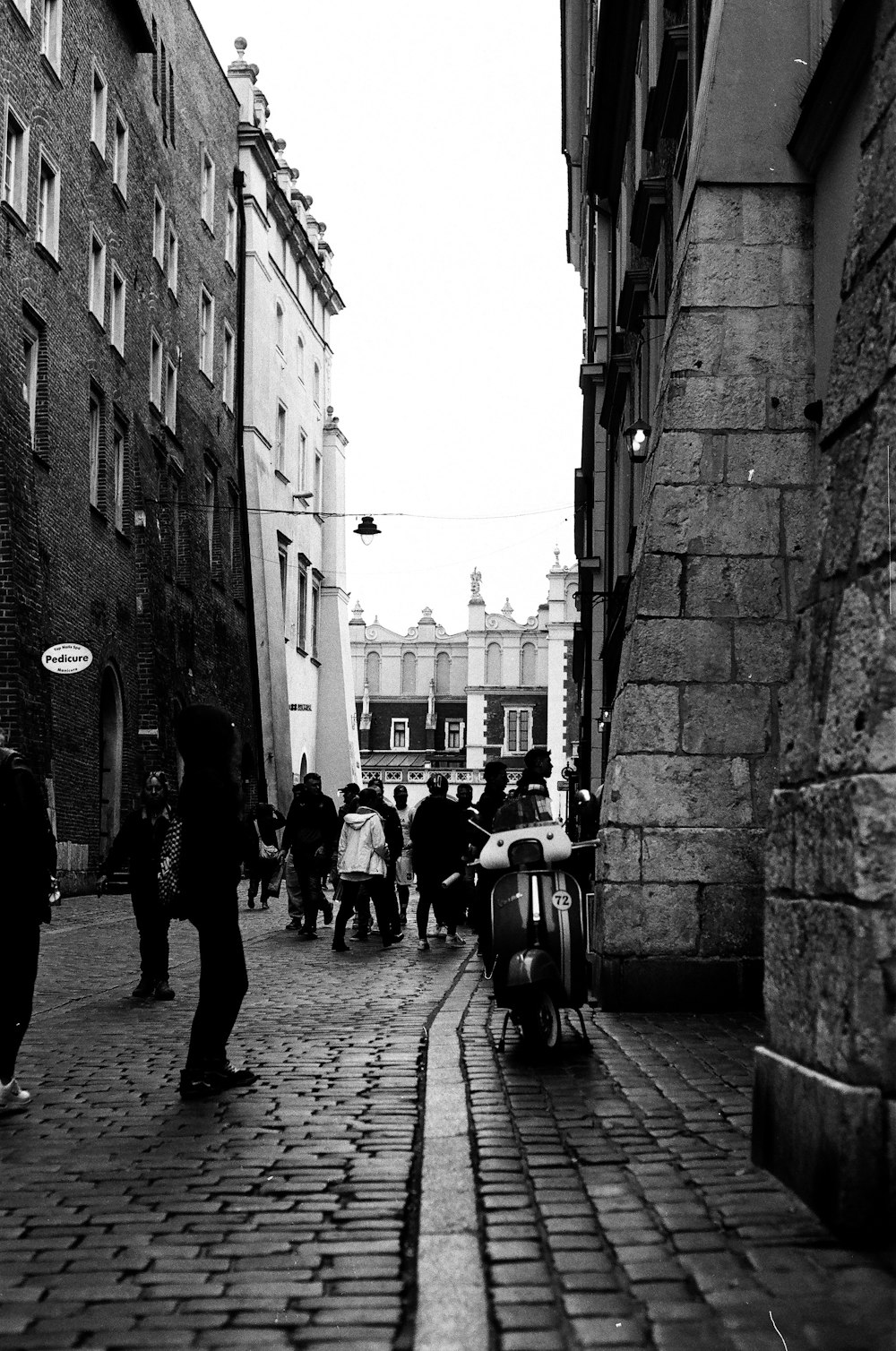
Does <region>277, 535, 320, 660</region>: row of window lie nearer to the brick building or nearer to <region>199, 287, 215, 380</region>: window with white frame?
the brick building

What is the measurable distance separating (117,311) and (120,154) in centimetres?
288

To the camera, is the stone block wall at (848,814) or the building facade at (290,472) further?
the building facade at (290,472)

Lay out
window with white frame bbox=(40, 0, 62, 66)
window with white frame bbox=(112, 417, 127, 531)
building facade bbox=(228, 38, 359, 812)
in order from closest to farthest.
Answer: window with white frame bbox=(40, 0, 62, 66)
window with white frame bbox=(112, 417, 127, 531)
building facade bbox=(228, 38, 359, 812)

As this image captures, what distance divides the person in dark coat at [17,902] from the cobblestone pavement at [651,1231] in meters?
1.92

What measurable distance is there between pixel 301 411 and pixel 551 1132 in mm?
44084

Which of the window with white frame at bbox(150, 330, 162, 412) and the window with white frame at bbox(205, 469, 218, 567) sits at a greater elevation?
the window with white frame at bbox(150, 330, 162, 412)

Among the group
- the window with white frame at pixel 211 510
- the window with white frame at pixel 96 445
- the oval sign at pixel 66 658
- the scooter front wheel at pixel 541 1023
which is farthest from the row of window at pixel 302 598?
the scooter front wheel at pixel 541 1023

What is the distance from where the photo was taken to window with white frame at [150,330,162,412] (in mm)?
32500

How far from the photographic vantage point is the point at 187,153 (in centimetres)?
3675

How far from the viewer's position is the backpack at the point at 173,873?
7.75 metres

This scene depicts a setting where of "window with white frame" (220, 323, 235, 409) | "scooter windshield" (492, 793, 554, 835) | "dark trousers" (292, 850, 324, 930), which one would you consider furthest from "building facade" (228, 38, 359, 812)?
"scooter windshield" (492, 793, 554, 835)

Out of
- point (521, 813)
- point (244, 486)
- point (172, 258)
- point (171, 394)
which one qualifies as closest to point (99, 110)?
point (172, 258)

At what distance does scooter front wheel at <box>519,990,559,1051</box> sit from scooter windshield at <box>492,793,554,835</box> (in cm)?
102

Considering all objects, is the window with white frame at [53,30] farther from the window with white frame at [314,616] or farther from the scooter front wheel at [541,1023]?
the window with white frame at [314,616]
